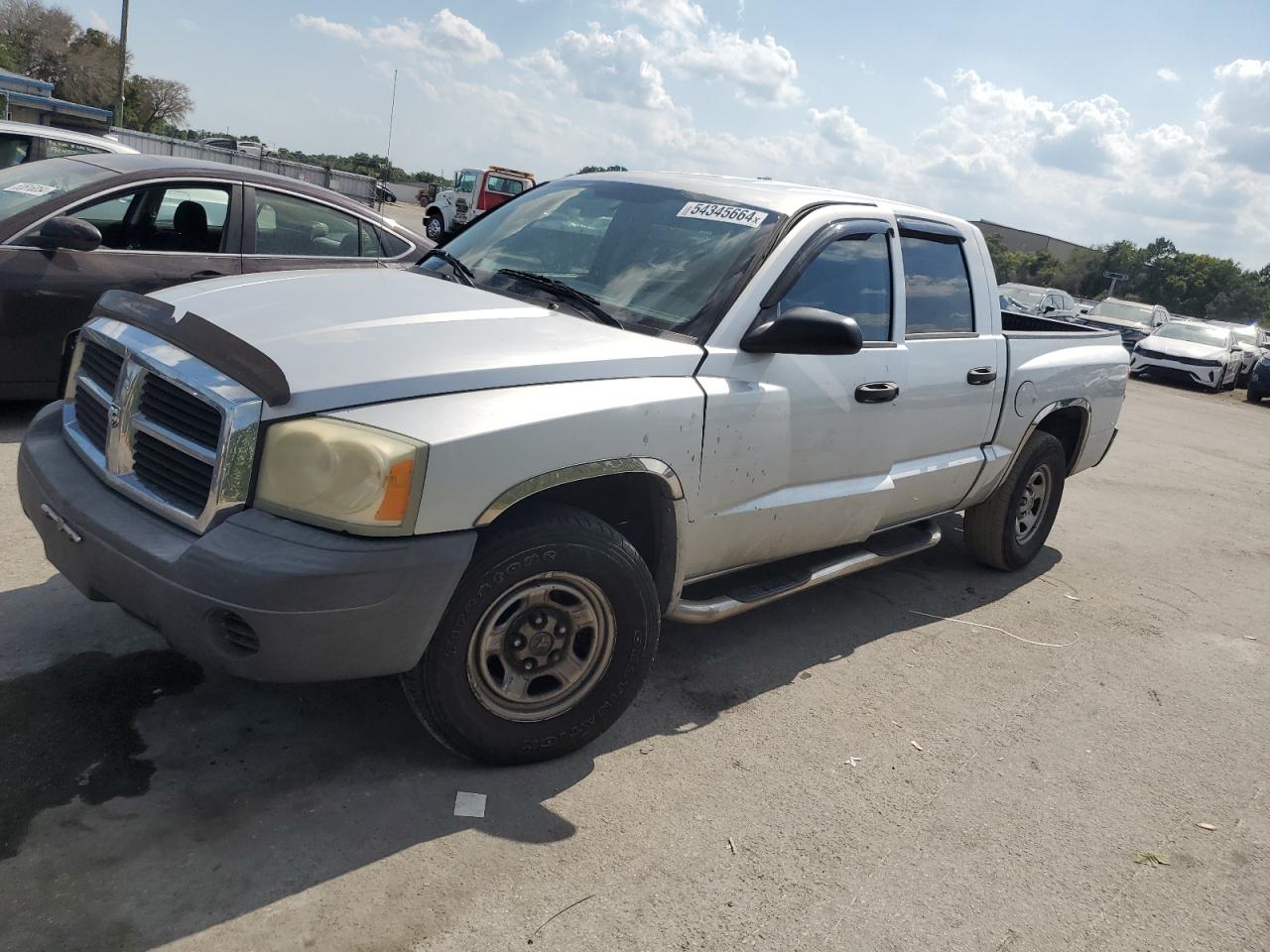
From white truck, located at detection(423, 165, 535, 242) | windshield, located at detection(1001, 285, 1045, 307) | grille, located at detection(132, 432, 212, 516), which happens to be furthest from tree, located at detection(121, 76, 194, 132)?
grille, located at detection(132, 432, 212, 516)

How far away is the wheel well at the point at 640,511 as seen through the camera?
329cm

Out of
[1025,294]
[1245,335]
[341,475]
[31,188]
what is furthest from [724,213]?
[1245,335]

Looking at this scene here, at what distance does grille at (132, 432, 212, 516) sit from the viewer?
2652 millimetres

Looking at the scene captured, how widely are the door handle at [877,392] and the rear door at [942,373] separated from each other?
14 centimetres

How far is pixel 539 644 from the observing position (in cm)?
304

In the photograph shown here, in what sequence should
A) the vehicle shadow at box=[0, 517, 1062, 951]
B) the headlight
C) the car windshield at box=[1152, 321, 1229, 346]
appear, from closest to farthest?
the vehicle shadow at box=[0, 517, 1062, 951] → the headlight → the car windshield at box=[1152, 321, 1229, 346]

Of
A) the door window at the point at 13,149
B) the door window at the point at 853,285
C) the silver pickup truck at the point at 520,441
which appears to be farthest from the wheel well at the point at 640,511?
the door window at the point at 13,149

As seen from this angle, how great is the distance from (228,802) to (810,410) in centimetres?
232

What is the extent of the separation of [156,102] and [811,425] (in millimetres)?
74566

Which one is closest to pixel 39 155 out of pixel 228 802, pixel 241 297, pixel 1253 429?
pixel 241 297

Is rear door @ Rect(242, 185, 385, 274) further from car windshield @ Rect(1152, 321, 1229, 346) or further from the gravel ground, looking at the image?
car windshield @ Rect(1152, 321, 1229, 346)

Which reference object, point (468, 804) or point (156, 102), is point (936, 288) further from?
point (156, 102)

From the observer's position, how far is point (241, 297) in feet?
10.7

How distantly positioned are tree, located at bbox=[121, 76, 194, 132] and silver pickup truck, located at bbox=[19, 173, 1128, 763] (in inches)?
2734
